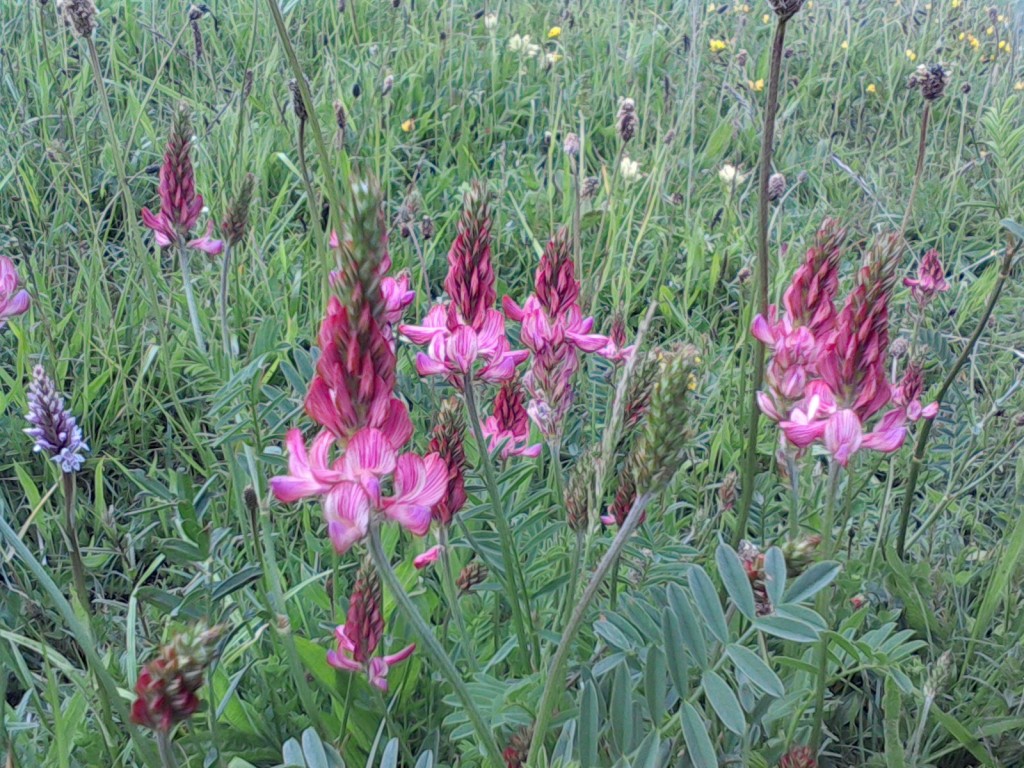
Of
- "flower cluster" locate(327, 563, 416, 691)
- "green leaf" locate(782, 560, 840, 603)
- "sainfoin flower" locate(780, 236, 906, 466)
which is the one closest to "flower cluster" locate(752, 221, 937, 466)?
"sainfoin flower" locate(780, 236, 906, 466)

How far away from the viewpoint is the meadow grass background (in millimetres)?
1515

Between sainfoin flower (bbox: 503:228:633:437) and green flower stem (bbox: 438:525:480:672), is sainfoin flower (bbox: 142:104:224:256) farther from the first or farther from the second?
green flower stem (bbox: 438:525:480:672)

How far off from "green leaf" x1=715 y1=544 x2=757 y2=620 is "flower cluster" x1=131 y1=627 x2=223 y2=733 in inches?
22.4

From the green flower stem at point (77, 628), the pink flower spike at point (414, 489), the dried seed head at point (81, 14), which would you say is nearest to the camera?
the pink flower spike at point (414, 489)

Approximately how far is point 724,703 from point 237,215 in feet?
3.73

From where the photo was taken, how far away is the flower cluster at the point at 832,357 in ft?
3.38

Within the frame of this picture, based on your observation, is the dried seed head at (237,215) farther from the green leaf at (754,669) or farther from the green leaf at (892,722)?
the green leaf at (892,722)

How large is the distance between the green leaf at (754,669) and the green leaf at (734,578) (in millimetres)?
44

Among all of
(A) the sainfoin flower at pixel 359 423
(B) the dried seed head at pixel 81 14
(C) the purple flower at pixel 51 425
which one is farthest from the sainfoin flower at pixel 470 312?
(B) the dried seed head at pixel 81 14

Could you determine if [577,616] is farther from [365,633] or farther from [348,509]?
[365,633]

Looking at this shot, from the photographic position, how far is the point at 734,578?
1.06 meters

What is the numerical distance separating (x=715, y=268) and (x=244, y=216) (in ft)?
5.82

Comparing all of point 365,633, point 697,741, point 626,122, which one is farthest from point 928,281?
point 365,633

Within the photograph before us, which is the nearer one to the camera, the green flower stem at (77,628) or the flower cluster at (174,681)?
the flower cluster at (174,681)
